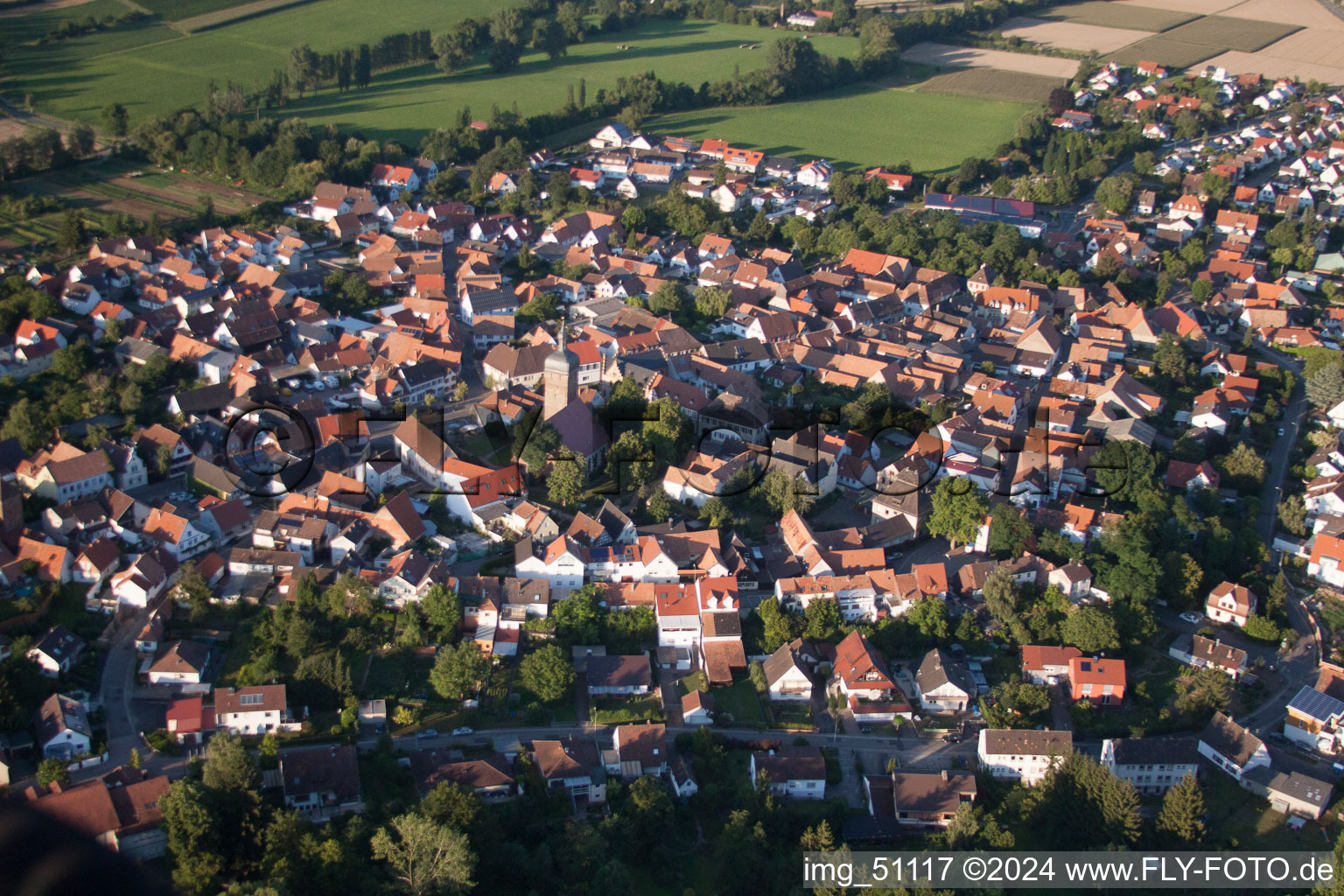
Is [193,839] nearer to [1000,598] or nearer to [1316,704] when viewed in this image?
[1000,598]

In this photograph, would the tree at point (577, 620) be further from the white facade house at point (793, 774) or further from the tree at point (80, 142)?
the tree at point (80, 142)

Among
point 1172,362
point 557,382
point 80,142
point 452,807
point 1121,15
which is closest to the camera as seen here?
point 452,807

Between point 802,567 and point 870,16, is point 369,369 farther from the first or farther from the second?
point 870,16

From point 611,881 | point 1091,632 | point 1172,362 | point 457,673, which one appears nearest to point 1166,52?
point 1172,362

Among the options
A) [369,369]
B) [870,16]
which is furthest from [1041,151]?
[369,369]

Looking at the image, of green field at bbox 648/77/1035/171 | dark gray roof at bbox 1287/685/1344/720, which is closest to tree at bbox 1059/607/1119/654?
dark gray roof at bbox 1287/685/1344/720
